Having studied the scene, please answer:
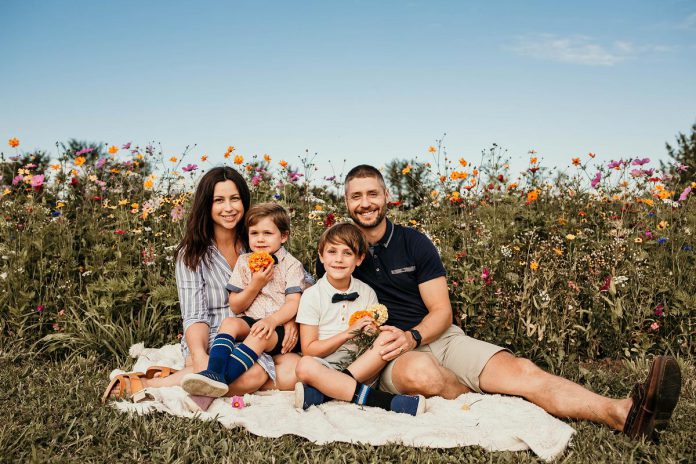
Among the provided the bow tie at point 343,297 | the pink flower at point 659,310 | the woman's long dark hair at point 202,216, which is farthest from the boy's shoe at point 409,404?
the pink flower at point 659,310

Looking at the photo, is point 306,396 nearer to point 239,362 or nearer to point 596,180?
point 239,362

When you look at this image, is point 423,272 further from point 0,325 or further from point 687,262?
point 0,325

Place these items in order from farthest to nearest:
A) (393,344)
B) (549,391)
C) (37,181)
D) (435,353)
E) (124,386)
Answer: (37,181) → (435,353) → (124,386) → (393,344) → (549,391)

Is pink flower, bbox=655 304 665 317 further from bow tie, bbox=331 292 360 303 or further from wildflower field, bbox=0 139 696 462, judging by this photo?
bow tie, bbox=331 292 360 303

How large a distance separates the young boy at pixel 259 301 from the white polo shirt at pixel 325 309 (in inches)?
5.9

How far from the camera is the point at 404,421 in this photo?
3.06m

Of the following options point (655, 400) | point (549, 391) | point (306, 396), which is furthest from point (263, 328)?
point (655, 400)

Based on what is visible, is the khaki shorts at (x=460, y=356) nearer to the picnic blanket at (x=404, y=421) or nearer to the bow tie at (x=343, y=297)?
the picnic blanket at (x=404, y=421)

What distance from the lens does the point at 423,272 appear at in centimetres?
364

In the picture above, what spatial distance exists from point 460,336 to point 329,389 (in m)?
0.90

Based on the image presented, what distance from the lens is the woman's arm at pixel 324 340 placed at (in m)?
3.33

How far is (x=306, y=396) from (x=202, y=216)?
4.63 ft

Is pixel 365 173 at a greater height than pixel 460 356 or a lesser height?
greater

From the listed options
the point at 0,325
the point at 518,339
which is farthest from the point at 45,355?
the point at 518,339
